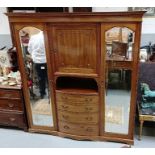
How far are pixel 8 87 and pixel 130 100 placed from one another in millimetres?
1555

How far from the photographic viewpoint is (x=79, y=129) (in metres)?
2.79

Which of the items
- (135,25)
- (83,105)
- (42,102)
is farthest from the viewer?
(42,102)

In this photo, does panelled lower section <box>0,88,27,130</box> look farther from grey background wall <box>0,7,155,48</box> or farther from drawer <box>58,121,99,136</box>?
grey background wall <box>0,7,155,48</box>

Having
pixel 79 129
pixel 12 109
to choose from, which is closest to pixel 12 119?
pixel 12 109

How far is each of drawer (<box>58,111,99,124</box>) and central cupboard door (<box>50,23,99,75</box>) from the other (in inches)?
22.0

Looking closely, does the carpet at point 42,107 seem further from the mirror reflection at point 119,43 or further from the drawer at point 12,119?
the mirror reflection at point 119,43

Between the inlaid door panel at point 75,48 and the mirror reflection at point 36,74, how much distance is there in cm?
19

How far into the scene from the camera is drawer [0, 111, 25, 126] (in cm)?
298

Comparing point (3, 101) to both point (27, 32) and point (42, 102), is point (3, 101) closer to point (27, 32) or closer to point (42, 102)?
point (42, 102)

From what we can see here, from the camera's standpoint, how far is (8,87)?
284 cm

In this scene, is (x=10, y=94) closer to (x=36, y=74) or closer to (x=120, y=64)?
(x=36, y=74)

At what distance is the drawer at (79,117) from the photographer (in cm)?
267

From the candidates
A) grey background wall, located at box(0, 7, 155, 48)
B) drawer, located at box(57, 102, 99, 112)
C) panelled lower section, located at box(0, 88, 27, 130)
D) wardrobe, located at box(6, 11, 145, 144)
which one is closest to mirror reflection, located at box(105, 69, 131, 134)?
wardrobe, located at box(6, 11, 145, 144)
